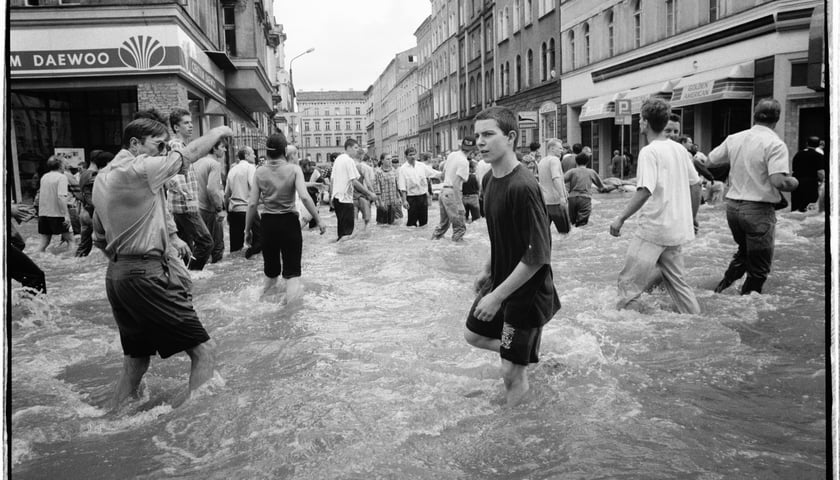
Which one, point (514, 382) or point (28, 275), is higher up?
point (28, 275)

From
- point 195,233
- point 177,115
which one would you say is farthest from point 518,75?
point 177,115

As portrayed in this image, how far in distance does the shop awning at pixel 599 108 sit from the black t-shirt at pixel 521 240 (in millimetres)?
25243

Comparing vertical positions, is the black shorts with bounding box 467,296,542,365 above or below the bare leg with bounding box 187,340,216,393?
above

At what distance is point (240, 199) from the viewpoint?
11297mm

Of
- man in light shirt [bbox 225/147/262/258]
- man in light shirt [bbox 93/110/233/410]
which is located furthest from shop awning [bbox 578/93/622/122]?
man in light shirt [bbox 93/110/233/410]

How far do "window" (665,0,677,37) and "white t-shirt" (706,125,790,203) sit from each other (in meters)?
20.4

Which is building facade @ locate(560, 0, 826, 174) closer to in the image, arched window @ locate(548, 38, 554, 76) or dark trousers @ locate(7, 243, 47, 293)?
arched window @ locate(548, 38, 554, 76)

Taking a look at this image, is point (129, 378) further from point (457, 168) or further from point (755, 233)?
point (457, 168)

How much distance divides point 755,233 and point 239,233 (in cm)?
819

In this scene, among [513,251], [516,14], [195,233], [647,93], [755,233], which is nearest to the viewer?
[513,251]

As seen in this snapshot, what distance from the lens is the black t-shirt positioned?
3650 mm

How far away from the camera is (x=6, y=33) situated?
67.8 inches

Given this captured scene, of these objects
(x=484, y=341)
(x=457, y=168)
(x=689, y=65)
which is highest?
(x=689, y=65)

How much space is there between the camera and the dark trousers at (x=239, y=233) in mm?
11562
